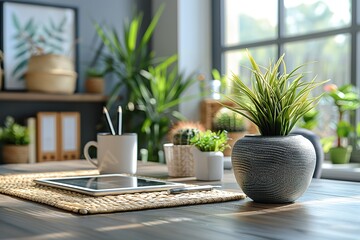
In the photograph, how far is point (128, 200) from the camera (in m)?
1.34

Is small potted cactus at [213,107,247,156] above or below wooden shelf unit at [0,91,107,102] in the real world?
below

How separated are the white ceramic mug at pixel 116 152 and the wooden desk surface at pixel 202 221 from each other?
48 centimetres

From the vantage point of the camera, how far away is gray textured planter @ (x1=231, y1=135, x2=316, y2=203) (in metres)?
1.32

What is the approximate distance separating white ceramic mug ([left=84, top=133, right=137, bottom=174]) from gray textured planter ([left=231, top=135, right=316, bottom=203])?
0.60 meters

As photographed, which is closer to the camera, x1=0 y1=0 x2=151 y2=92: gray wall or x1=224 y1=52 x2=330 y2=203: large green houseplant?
x1=224 y1=52 x2=330 y2=203: large green houseplant

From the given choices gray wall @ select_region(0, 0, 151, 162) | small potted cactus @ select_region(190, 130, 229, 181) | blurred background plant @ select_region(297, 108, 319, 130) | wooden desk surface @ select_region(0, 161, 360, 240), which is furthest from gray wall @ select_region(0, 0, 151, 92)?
wooden desk surface @ select_region(0, 161, 360, 240)

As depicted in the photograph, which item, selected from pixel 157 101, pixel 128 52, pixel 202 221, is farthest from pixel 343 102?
pixel 202 221

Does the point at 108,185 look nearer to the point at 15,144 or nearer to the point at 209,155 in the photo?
the point at 209,155

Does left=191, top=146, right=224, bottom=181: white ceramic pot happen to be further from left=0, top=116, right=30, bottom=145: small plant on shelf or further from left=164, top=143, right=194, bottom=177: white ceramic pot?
left=0, top=116, right=30, bottom=145: small plant on shelf

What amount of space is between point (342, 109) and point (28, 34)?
2379mm

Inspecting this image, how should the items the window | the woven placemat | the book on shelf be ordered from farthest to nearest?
the book on shelf, the window, the woven placemat

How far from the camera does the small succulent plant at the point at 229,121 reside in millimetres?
4488

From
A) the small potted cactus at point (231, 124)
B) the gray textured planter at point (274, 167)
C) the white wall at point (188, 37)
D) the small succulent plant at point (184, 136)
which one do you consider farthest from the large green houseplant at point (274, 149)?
the white wall at point (188, 37)

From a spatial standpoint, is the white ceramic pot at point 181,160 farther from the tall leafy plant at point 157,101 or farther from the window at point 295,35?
the tall leafy plant at point 157,101
